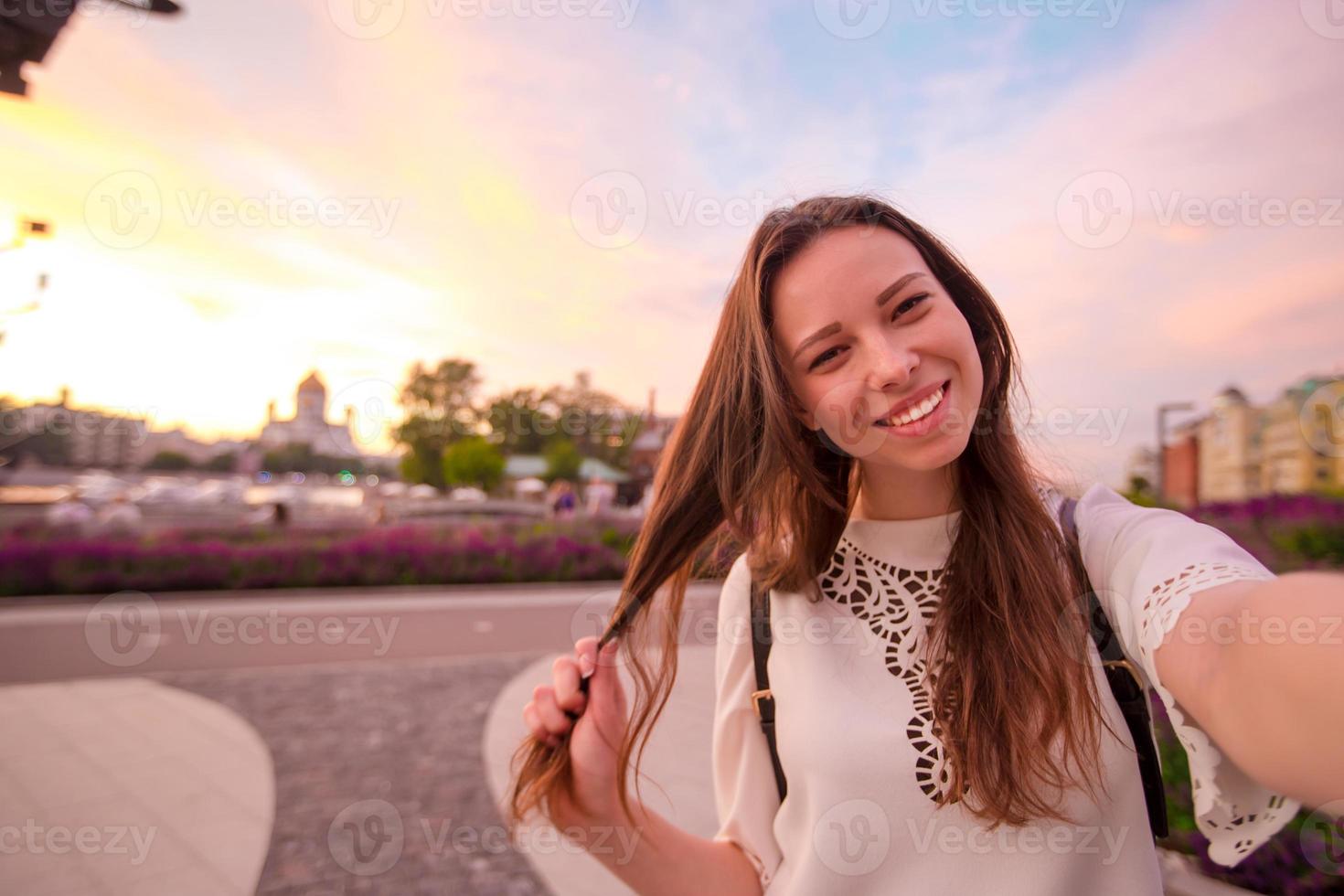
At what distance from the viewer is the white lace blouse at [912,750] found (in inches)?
38.6

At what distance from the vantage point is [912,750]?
3.63 ft

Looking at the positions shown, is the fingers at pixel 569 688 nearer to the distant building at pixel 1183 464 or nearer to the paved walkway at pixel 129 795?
the paved walkway at pixel 129 795

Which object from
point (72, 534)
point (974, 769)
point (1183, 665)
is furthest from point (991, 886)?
point (72, 534)

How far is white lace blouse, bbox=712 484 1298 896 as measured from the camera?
0.98 metres

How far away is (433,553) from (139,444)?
442cm

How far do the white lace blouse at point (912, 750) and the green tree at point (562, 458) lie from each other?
42.8 ft

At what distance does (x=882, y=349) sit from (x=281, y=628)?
917cm

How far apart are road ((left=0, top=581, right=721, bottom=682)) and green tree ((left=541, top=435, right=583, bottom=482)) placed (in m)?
4.07

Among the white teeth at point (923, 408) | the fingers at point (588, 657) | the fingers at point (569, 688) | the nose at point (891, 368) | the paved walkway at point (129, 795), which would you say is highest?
the nose at point (891, 368)

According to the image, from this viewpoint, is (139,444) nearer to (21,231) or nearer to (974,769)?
(21,231)

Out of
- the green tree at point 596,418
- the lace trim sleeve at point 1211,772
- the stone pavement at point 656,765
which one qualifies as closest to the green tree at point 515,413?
the green tree at point 596,418

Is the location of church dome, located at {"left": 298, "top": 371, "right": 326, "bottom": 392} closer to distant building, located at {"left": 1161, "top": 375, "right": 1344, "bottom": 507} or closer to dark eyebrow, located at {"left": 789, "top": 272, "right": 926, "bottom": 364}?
dark eyebrow, located at {"left": 789, "top": 272, "right": 926, "bottom": 364}

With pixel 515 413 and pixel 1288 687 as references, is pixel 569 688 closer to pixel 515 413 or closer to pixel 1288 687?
pixel 1288 687

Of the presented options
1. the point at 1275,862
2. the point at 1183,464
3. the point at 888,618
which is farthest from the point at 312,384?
the point at 1183,464
